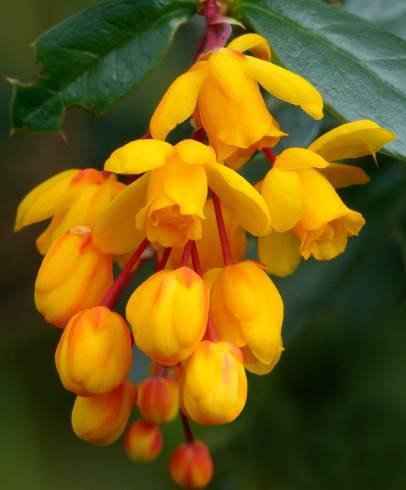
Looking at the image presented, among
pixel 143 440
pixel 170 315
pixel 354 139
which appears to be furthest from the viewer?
pixel 143 440

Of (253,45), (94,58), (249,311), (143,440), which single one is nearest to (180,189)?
(249,311)

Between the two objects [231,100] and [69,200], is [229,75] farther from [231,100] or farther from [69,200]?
[69,200]

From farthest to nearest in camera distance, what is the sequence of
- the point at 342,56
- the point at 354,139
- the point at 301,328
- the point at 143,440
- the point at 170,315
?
the point at 301,328
the point at 143,440
the point at 342,56
the point at 354,139
the point at 170,315

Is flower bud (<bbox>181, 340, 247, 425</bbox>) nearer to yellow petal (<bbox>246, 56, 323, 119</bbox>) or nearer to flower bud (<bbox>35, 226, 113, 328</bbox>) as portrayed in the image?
flower bud (<bbox>35, 226, 113, 328</bbox>)

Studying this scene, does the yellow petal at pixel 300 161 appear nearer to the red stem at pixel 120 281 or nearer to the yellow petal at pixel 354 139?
the yellow petal at pixel 354 139

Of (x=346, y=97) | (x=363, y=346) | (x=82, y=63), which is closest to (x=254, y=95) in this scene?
(x=346, y=97)

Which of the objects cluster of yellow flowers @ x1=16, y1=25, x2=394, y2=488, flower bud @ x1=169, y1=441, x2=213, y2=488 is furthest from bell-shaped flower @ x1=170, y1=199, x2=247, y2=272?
flower bud @ x1=169, y1=441, x2=213, y2=488
